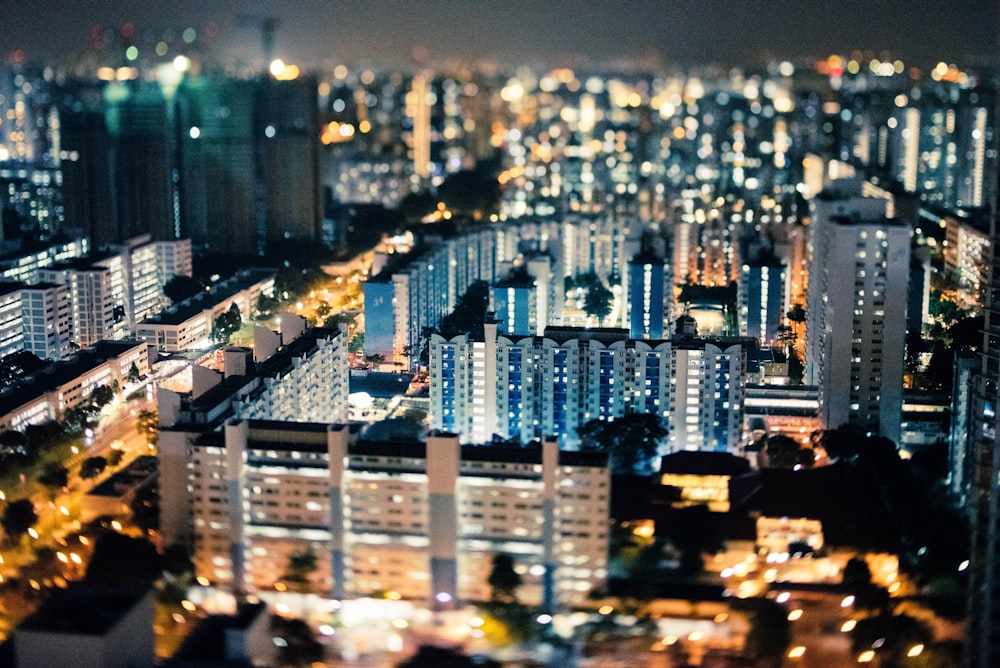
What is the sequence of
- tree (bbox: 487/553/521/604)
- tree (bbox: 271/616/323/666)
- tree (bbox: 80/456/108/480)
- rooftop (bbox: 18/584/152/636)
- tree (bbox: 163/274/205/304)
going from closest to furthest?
rooftop (bbox: 18/584/152/636) → tree (bbox: 271/616/323/666) → tree (bbox: 487/553/521/604) → tree (bbox: 80/456/108/480) → tree (bbox: 163/274/205/304)

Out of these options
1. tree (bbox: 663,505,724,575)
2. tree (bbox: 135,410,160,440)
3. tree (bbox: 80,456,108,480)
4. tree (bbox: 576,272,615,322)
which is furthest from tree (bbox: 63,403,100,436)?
tree (bbox: 576,272,615,322)

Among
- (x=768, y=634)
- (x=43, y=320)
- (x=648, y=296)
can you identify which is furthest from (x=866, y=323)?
(x=43, y=320)

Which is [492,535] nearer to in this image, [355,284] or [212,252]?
[355,284]

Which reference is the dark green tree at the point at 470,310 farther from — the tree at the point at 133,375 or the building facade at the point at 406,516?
the building facade at the point at 406,516

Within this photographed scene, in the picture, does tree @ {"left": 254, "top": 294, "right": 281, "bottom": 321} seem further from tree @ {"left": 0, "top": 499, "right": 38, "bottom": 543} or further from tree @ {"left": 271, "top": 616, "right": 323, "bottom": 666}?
tree @ {"left": 271, "top": 616, "right": 323, "bottom": 666}

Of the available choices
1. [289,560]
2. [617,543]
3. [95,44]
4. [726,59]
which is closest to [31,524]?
[289,560]

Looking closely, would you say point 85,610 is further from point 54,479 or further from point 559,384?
point 559,384

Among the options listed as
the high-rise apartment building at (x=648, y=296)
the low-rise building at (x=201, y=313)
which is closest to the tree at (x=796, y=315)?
the high-rise apartment building at (x=648, y=296)
